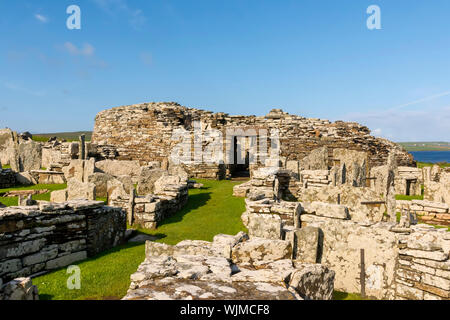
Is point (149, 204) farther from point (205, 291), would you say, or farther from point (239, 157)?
point (239, 157)

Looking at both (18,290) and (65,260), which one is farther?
(65,260)

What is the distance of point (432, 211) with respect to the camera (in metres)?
10.3

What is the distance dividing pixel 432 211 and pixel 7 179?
19634mm

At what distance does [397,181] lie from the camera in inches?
620

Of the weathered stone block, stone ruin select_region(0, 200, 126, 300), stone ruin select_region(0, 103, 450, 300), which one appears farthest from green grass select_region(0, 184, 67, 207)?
the weathered stone block

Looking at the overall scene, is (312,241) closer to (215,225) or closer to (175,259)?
(175,259)

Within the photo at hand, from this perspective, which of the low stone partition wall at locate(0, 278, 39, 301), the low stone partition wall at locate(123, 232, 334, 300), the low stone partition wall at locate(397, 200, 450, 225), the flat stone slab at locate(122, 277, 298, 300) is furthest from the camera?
the low stone partition wall at locate(397, 200, 450, 225)

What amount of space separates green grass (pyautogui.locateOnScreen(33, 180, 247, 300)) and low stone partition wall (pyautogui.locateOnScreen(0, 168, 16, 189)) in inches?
374

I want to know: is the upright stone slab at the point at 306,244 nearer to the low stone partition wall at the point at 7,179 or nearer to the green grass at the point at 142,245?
the green grass at the point at 142,245

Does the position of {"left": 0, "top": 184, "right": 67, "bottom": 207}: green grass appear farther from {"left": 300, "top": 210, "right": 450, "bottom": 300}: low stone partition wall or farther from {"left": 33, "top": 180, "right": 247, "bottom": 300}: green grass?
{"left": 300, "top": 210, "right": 450, "bottom": 300}: low stone partition wall

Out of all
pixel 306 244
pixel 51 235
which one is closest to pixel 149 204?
pixel 51 235

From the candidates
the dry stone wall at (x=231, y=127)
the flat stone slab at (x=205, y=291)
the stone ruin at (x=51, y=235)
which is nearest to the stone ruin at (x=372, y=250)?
the flat stone slab at (x=205, y=291)

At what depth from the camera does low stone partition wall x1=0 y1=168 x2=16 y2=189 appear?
14341mm
